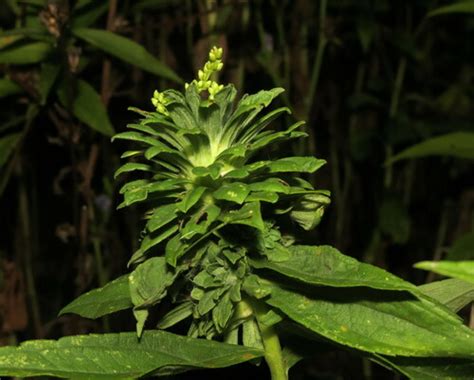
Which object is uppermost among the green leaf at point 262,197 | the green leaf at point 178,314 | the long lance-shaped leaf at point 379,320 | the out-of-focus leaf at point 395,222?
the green leaf at point 262,197

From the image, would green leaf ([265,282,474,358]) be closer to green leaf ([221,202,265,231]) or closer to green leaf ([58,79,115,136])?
green leaf ([221,202,265,231])

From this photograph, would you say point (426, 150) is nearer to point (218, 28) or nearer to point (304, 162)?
point (218, 28)

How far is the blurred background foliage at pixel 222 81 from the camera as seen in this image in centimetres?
115

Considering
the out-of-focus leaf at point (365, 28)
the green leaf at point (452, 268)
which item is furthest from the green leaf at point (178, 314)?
the out-of-focus leaf at point (365, 28)

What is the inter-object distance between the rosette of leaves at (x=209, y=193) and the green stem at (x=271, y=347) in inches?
0.7

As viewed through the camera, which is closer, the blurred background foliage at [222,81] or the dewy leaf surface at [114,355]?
the dewy leaf surface at [114,355]

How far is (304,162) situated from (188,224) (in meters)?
0.08

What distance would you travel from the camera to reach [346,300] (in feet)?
1.50

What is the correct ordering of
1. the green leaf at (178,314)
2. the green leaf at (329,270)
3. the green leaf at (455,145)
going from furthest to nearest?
the green leaf at (455,145), the green leaf at (178,314), the green leaf at (329,270)

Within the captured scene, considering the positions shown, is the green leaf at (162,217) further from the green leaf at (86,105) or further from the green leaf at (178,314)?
the green leaf at (86,105)

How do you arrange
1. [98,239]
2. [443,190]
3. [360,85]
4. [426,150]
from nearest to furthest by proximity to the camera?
[426,150] → [98,239] → [360,85] → [443,190]

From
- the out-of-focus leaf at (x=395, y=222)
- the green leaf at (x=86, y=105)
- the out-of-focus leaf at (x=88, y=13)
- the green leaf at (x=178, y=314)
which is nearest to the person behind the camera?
the green leaf at (x=178, y=314)

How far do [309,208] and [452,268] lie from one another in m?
0.19

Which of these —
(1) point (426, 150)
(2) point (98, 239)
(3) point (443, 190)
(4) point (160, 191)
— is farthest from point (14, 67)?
(3) point (443, 190)
